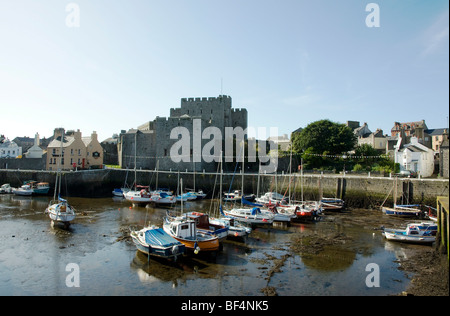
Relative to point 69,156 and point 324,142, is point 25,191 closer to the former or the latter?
point 69,156

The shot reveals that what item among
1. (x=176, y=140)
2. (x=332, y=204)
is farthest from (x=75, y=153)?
(x=332, y=204)

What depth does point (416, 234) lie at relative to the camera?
47.0 feet

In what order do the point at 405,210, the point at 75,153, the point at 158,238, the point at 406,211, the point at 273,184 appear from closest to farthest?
1. the point at 158,238
2. the point at 406,211
3. the point at 405,210
4. the point at 273,184
5. the point at 75,153

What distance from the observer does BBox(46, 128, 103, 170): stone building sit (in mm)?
35281

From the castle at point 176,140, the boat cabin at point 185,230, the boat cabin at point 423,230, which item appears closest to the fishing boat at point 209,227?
the boat cabin at point 185,230

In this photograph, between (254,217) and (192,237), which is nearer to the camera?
(192,237)

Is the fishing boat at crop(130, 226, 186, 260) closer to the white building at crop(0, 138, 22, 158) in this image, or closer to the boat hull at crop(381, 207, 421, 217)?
the boat hull at crop(381, 207, 421, 217)

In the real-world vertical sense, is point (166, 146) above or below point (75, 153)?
above

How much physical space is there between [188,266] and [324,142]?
32.2 meters

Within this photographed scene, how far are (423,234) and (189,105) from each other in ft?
116

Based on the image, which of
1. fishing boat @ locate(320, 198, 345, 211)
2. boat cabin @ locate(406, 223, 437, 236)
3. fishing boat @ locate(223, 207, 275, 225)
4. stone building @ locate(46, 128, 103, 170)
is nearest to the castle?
stone building @ locate(46, 128, 103, 170)
